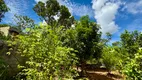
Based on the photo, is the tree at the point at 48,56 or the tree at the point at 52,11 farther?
the tree at the point at 52,11

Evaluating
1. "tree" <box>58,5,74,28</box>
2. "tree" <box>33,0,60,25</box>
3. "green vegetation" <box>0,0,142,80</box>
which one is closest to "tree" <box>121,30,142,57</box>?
"green vegetation" <box>0,0,142,80</box>

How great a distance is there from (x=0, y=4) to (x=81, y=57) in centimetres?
821

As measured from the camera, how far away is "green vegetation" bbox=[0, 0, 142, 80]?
5.93 m

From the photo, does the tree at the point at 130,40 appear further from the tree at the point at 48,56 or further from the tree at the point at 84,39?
the tree at the point at 48,56

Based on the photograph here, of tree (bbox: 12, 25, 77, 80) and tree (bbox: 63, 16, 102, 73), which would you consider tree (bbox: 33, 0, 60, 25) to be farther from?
tree (bbox: 12, 25, 77, 80)

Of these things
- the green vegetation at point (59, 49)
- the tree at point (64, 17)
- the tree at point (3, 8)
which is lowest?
the green vegetation at point (59, 49)

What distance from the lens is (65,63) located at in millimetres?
6320

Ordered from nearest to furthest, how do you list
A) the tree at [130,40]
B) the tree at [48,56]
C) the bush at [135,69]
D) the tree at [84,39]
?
the bush at [135,69]
the tree at [48,56]
the tree at [84,39]
the tree at [130,40]

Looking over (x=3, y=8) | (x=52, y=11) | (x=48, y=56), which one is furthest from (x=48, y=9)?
(x=48, y=56)

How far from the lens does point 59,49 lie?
588 centimetres

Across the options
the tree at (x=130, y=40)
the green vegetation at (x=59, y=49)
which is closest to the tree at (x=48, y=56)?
the green vegetation at (x=59, y=49)

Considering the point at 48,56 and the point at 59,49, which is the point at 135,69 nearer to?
the point at 59,49

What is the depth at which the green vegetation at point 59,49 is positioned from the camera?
5.93 meters

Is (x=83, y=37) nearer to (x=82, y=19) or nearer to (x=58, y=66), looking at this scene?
(x=82, y=19)
